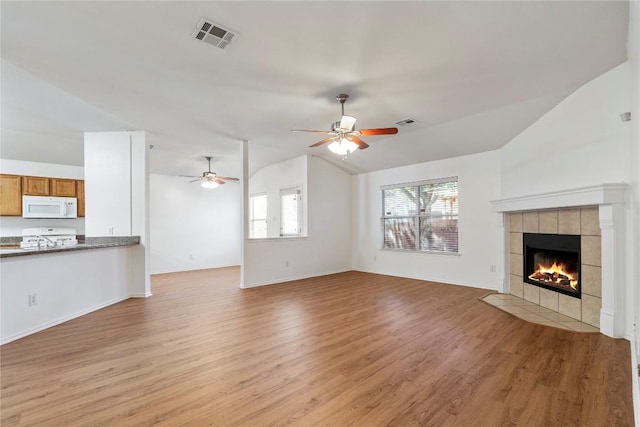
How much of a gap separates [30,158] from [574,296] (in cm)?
950

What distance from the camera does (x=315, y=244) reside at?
22.2ft

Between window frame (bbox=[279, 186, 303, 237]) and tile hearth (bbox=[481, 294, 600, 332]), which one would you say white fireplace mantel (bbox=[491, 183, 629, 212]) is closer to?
tile hearth (bbox=[481, 294, 600, 332])

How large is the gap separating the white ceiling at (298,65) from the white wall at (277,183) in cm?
204

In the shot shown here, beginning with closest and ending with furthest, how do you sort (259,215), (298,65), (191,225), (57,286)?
(298,65)
(57,286)
(191,225)
(259,215)

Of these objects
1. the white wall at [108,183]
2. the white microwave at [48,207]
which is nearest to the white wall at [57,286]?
the white wall at [108,183]

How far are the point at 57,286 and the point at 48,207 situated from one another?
10.9ft

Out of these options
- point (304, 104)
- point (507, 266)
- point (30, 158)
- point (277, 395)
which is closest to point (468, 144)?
point (507, 266)

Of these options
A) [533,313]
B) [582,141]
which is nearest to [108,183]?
[533,313]

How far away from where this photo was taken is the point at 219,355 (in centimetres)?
261

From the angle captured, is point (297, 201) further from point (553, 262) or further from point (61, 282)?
point (553, 262)

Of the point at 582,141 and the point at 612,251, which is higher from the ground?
the point at 582,141

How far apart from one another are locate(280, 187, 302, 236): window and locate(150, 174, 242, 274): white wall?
46.1 inches

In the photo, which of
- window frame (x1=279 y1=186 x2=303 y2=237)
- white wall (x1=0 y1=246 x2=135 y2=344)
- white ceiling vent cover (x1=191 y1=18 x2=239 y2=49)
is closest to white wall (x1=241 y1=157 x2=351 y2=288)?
window frame (x1=279 y1=186 x2=303 y2=237)

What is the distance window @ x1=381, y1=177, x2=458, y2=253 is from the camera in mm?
5816
